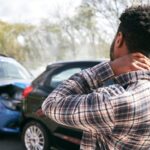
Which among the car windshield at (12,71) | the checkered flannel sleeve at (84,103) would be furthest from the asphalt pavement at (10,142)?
the checkered flannel sleeve at (84,103)

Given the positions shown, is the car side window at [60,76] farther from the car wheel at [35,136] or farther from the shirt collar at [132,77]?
the shirt collar at [132,77]

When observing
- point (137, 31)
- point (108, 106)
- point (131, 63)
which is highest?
point (137, 31)

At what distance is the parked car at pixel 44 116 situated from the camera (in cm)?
572

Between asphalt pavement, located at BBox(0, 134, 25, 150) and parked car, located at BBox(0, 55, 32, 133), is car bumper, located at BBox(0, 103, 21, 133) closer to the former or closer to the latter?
parked car, located at BBox(0, 55, 32, 133)

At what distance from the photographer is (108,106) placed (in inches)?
51.2

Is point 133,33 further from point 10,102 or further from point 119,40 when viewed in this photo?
point 10,102

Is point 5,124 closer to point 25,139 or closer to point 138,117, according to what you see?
point 25,139

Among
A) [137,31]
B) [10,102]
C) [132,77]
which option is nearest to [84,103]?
[132,77]

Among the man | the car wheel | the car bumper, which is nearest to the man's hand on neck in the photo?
the man

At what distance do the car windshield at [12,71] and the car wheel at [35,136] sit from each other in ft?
6.28

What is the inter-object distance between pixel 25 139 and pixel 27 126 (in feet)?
0.65

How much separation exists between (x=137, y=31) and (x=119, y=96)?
0.23m

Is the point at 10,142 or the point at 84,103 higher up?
the point at 84,103

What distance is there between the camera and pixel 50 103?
1417 millimetres
